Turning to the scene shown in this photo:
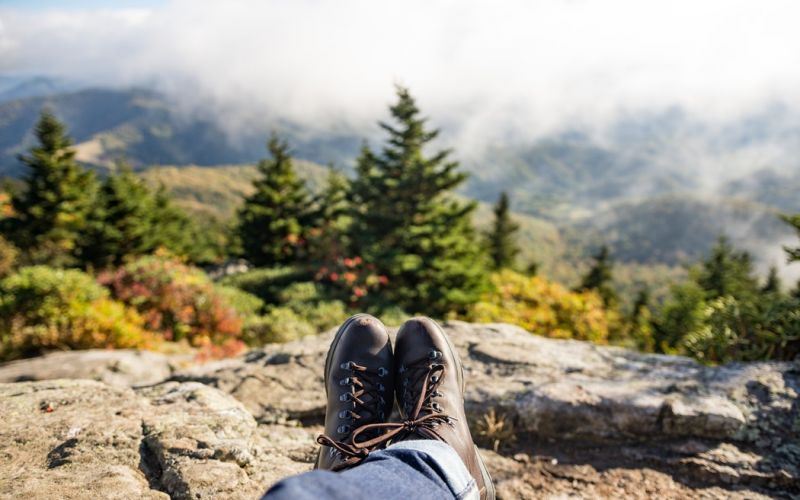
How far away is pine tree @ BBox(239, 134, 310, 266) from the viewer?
17.1 meters

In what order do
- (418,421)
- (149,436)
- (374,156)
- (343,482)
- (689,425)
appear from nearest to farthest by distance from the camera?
(343,482)
(418,421)
(149,436)
(689,425)
(374,156)

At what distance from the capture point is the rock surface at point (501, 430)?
2115 mm

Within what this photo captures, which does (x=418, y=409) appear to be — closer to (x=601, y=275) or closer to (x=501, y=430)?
(x=501, y=430)

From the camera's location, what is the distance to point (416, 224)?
12102mm

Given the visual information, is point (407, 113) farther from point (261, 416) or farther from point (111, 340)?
point (261, 416)

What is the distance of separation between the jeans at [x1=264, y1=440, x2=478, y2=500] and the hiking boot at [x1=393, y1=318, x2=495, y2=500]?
9.4 inches

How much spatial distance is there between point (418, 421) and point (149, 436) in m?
1.57

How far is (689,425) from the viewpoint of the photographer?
2799 millimetres

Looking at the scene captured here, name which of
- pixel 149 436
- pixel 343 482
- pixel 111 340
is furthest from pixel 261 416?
pixel 111 340

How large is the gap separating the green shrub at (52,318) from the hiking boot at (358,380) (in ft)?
17.5

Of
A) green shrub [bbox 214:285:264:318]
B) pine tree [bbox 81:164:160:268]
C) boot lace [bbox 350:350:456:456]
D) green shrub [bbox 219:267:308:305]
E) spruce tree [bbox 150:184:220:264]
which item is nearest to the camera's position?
boot lace [bbox 350:350:456:456]

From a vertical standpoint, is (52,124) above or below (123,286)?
above

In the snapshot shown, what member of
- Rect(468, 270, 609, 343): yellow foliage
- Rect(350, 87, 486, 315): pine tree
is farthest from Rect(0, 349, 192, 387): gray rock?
Rect(350, 87, 486, 315): pine tree

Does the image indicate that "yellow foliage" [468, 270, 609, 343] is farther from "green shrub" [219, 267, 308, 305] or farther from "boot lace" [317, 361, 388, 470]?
"boot lace" [317, 361, 388, 470]
